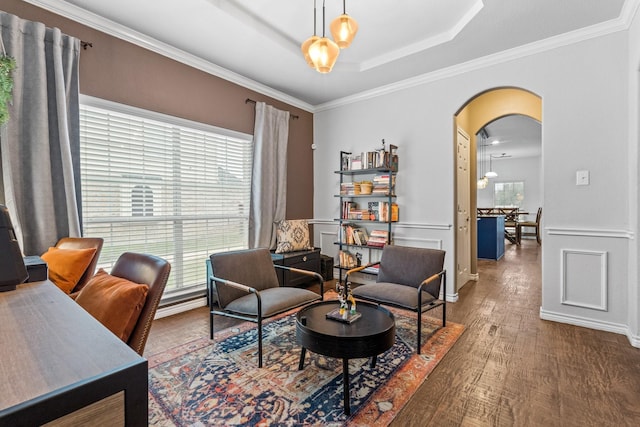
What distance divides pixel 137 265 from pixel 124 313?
1.16 ft

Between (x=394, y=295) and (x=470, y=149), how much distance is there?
3.16 metres

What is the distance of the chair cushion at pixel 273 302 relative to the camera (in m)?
2.42

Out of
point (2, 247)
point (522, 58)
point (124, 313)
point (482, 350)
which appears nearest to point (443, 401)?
point (482, 350)

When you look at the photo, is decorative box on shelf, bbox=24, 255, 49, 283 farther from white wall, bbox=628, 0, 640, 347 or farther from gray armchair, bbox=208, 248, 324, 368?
white wall, bbox=628, 0, 640, 347

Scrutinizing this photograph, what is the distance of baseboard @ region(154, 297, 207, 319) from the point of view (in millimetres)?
3250

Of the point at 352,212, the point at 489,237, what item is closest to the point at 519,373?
the point at 352,212

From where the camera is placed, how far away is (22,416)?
490mm

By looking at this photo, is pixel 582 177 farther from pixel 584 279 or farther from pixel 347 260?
pixel 347 260

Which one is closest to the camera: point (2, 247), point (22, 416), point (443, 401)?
point (22, 416)

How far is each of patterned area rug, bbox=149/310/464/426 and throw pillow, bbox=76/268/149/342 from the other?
0.79 m

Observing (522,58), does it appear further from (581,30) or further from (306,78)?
(306,78)

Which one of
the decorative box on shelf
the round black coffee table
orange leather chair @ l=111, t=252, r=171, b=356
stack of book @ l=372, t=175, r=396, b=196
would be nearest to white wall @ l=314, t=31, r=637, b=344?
stack of book @ l=372, t=175, r=396, b=196

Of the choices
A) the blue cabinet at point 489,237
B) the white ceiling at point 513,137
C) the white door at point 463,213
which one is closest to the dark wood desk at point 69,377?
the white door at point 463,213

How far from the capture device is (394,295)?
2.73 meters
